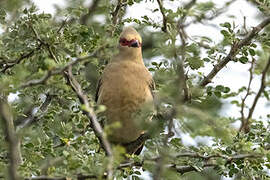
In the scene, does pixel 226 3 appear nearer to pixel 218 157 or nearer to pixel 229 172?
pixel 218 157

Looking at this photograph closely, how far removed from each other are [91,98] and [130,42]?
1.19 meters

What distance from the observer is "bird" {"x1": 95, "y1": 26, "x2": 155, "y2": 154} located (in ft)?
15.9

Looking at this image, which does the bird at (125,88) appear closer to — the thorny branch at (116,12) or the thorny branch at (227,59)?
the thorny branch at (116,12)

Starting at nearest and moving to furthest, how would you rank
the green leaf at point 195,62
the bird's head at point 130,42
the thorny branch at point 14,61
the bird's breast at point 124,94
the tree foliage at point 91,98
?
1. the tree foliage at point 91,98
2. the green leaf at point 195,62
3. the thorny branch at point 14,61
4. the bird's breast at point 124,94
5. the bird's head at point 130,42

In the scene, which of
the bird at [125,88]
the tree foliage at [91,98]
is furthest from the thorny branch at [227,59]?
the bird at [125,88]

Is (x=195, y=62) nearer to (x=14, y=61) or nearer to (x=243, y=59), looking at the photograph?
(x=243, y=59)

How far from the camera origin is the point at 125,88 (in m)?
4.91

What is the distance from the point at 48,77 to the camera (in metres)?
2.92

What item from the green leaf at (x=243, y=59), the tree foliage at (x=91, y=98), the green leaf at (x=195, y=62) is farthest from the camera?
the green leaf at (x=243, y=59)

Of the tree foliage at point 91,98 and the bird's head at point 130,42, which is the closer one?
the tree foliage at point 91,98

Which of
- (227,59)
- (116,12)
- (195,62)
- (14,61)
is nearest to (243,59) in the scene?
(227,59)

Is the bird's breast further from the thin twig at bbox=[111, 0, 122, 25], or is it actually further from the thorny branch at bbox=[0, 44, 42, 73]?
the thorny branch at bbox=[0, 44, 42, 73]

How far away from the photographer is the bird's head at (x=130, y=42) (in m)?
5.08

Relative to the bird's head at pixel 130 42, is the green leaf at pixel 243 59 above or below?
below
